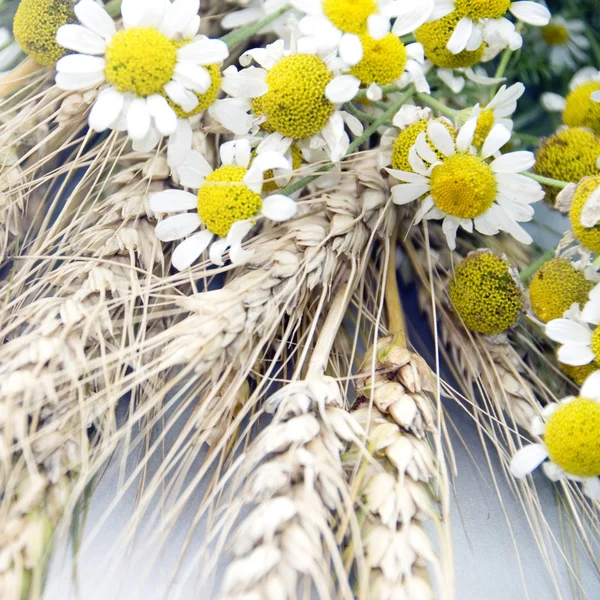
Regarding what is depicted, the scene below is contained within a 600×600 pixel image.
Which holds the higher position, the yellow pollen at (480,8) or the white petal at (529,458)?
the yellow pollen at (480,8)

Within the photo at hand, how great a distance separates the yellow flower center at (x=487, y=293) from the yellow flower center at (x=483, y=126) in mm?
94

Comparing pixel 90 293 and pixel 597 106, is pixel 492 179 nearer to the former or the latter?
pixel 597 106

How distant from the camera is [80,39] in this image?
1.55ft

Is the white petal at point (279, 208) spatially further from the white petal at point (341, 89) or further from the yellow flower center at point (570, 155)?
the yellow flower center at point (570, 155)

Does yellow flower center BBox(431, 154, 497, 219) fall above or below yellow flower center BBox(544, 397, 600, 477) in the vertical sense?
above

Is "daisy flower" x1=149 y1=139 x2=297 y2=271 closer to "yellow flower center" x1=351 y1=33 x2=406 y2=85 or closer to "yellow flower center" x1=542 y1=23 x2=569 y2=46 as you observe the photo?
"yellow flower center" x1=351 y1=33 x2=406 y2=85

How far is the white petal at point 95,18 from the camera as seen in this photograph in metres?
0.48

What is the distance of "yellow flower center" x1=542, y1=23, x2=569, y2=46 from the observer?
2.53ft

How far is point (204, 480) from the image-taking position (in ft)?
2.05

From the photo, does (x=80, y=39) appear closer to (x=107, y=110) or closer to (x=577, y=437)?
(x=107, y=110)

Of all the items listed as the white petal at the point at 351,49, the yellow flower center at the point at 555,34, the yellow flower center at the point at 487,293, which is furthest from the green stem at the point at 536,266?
the yellow flower center at the point at 555,34

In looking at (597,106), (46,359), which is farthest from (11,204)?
(597,106)

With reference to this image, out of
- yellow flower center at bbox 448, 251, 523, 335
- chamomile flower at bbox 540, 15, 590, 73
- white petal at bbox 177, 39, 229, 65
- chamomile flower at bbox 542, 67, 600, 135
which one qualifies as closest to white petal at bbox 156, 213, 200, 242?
→ white petal at bbox 177, 39, 229, 65

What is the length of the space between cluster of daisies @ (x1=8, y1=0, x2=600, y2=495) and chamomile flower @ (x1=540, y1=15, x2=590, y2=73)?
0.20 m
